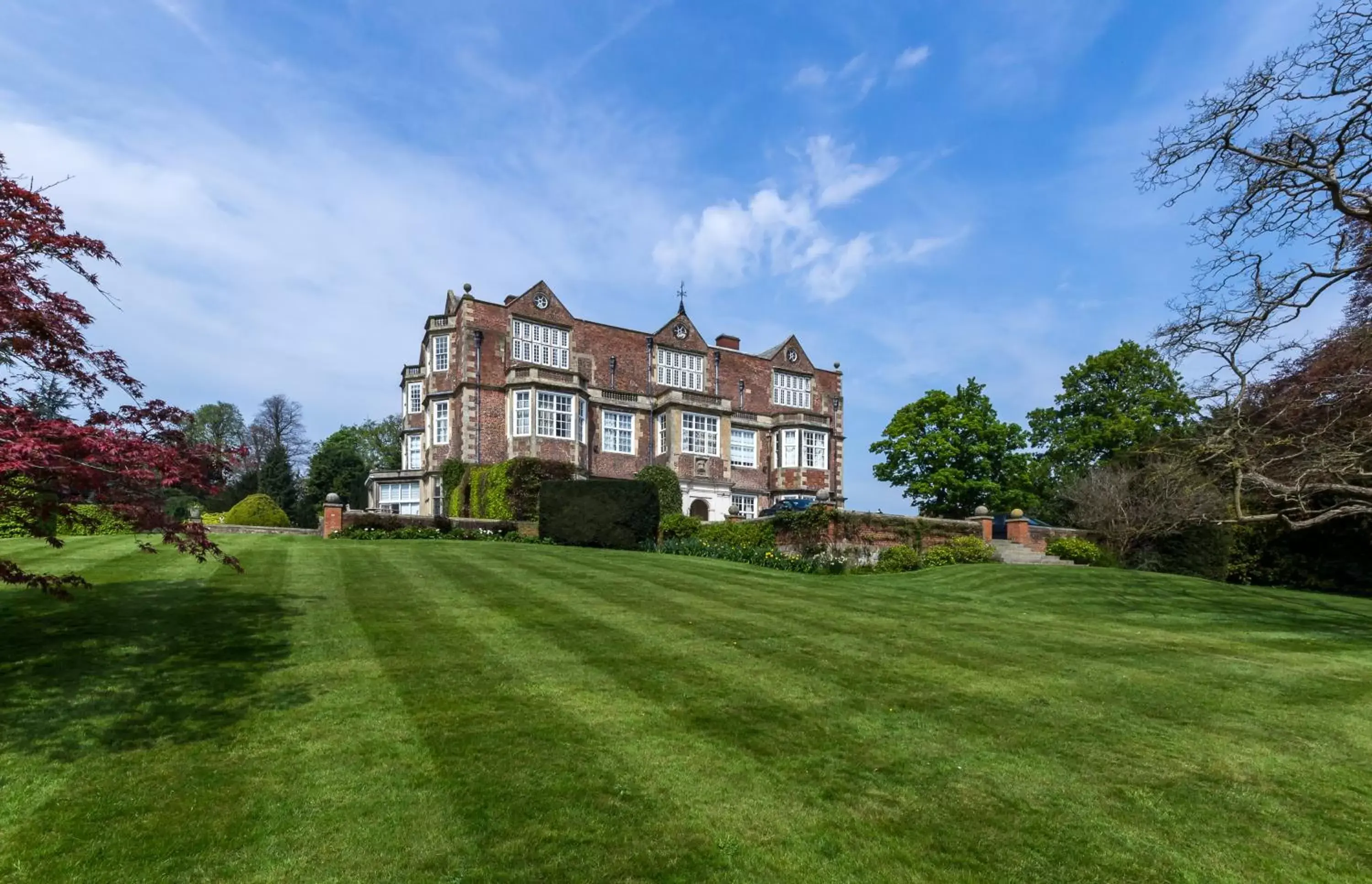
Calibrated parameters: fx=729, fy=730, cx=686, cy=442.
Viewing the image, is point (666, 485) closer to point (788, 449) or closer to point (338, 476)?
point (788, 449)

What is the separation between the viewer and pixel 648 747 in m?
5.05

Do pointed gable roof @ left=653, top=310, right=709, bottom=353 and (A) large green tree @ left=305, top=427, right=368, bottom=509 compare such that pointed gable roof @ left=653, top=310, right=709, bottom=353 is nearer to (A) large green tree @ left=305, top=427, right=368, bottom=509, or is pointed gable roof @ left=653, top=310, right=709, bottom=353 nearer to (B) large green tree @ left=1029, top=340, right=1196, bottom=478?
(B) large green tree @ left=1029, top=340, right=1196, bottom=478

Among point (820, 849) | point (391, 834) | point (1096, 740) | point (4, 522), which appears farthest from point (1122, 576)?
point (4, 522)

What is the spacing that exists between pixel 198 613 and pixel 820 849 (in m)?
8.30

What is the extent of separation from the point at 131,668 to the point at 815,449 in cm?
3750

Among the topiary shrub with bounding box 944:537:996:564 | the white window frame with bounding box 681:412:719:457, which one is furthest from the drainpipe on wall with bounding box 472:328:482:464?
the topiary shrub with bounding box 944:537:996:564

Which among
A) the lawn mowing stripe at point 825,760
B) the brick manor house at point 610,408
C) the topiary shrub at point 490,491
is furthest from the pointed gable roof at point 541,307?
the lawn mowing stripe at point 825,760

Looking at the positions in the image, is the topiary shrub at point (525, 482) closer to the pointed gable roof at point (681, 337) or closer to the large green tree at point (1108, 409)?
the pointed gable roof at point (681, 337)

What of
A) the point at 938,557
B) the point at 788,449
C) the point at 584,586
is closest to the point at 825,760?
the point at 584,586

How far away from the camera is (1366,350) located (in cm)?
1141

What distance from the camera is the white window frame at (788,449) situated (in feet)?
135

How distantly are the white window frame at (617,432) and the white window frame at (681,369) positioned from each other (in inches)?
141

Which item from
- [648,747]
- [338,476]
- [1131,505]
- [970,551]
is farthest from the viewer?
[338,476]

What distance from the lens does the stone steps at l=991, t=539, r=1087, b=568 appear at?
2461 centimetres
